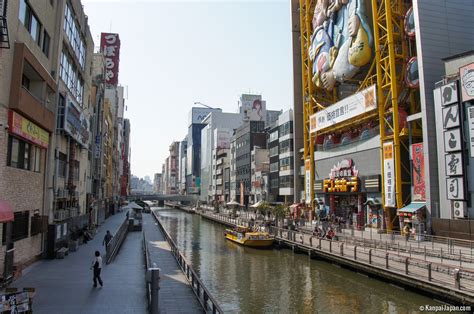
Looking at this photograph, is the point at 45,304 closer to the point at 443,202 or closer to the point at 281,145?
the point at 443,202

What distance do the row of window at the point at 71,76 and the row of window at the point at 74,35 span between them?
1557mm

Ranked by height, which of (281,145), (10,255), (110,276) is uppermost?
(281,145)

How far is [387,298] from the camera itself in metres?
23.1

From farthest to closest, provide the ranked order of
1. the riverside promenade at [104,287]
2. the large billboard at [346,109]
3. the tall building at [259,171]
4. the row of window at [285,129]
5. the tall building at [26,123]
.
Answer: the tall building at [259,171], the row of window at [285,129], the large billboard at [346,109], the tall building at [26,123], the riverside promenade at [104,287]

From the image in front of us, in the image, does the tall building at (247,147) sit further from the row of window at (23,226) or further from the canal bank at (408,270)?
the row of window at (23,226)

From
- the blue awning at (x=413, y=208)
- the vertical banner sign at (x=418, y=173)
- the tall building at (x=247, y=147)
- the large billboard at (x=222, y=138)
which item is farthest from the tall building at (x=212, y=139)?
A: the blue awning at (x=413, y=208)

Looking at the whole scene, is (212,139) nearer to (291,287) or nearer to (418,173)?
(418,173)

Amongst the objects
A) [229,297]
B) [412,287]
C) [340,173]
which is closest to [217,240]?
[340,173]

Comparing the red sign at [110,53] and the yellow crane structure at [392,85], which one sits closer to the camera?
the yellow crane structure at [392,85]

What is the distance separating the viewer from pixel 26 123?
22.7m

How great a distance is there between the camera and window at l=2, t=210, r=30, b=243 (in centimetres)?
2196

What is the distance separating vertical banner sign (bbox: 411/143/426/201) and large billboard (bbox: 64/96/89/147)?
32114 mm

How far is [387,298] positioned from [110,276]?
15833 mm

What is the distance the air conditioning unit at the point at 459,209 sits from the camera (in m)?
31.8
